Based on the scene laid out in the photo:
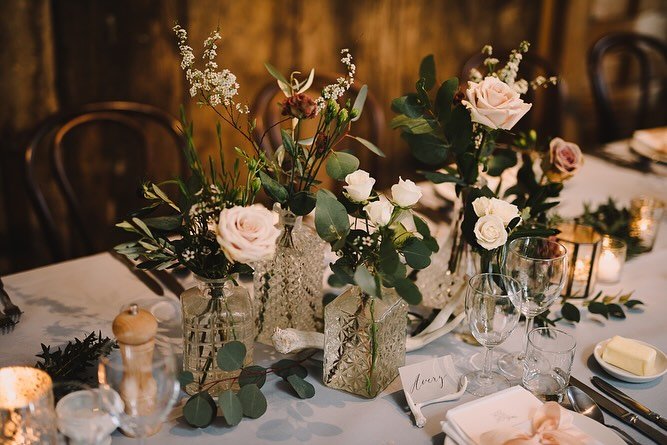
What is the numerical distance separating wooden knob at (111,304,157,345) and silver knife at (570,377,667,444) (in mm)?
709

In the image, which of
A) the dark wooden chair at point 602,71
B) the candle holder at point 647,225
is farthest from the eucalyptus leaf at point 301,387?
the dark wooden chair at point 602,71

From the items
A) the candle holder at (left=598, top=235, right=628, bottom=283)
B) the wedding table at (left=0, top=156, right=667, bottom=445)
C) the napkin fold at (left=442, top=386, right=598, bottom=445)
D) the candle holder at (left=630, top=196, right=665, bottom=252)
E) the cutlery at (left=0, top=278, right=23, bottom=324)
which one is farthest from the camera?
the candle holder at (left=630, top=196, right=665, bottom=252)

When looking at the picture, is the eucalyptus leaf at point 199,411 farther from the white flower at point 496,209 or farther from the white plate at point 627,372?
the white plate at point 627,372

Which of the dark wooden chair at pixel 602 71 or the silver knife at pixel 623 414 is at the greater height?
the dark wooden chair at pixel 602 71

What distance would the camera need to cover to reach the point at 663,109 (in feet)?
12.5

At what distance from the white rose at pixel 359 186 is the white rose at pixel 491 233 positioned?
23 cm

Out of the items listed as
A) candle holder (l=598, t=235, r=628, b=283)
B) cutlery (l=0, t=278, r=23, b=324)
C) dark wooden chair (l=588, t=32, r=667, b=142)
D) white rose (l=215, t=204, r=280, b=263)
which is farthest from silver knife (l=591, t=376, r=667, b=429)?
dark wooden chair (l=588, t=32, r=667, b=142)

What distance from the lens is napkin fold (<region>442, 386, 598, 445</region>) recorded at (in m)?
0.95

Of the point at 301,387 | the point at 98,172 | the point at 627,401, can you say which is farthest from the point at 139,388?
the point at 98,172

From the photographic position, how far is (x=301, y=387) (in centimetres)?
112

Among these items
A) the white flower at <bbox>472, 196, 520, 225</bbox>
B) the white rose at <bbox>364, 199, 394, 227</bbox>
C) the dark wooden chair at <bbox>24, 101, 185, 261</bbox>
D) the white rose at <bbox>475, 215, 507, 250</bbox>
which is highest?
the white rose at <bbox>364, 199, 394, 227</bbox>

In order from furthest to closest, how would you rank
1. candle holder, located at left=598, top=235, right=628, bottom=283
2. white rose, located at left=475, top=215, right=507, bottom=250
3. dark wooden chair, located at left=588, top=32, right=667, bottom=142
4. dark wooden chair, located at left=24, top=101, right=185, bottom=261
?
dark wooden chair, located at left=588, top=32, right=667, bottom=142
dark wooden chair, located at left=24, top=101, right=185, bottom=261
candle holder, located at left=598, top=235, right=628, bottom=283
white rose, located at left=475, top=215, right=507, bottom=250

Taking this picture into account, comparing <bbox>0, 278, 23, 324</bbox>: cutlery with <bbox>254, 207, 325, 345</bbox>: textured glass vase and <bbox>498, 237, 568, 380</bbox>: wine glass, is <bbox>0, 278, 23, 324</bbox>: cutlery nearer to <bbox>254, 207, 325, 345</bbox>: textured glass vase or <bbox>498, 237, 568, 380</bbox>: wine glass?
<bbox>254, 207, 325, 345</bbox>: textured glass vase

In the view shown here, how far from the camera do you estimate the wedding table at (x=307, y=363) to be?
1.05m
